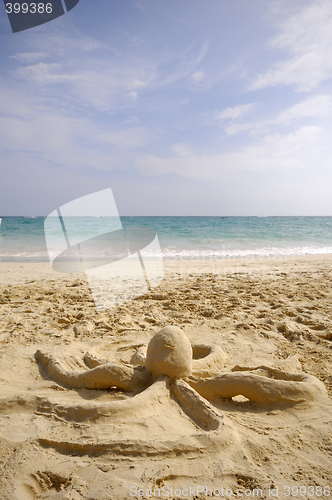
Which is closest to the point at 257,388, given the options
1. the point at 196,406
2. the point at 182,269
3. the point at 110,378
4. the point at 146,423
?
the point at 196,406

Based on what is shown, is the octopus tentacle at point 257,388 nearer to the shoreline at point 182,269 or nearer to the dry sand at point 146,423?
the dry sand at point 146,423

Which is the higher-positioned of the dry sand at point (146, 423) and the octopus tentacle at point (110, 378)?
the octopus tentacle at point (110, 378)

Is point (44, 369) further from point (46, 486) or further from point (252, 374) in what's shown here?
point (252, 374)

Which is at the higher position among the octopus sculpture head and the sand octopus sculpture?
the octopus sculpture head

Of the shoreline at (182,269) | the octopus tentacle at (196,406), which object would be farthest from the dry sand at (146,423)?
the shoreline at (182,269)

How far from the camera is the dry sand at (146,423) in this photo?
1717mm

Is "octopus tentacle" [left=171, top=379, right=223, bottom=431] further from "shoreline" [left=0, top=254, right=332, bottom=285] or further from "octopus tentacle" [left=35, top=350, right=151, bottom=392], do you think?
"shoreline" [left=0, top=254, right=332, bottom=285]

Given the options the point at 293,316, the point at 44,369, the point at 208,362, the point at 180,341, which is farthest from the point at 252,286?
the point at 44,369

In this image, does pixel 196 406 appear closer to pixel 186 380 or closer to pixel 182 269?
pixel 186 380

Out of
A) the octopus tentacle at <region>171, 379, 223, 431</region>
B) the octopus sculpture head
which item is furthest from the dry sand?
the octopus sculpture head

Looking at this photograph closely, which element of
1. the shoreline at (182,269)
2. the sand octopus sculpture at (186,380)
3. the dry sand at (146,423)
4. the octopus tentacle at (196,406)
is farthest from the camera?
the shoreline at (182,269)

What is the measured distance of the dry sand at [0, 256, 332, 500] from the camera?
1717 mm

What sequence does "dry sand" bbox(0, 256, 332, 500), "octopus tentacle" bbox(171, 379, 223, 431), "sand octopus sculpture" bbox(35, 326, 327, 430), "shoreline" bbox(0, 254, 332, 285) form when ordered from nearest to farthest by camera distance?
"dry sand" bbox(0, 256, 332, 500), "octopus tentacle" bbox(171, 379, 223, 431), "sand octopus sculpture" bbox(35, 326, 327, 430), "shoreline" bbox(0, 254, 332, 285)

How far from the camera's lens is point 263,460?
74.0 inches
